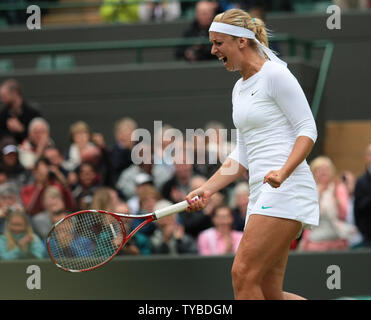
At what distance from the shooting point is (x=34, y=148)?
347 inches

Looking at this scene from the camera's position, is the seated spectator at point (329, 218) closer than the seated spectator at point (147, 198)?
Yes

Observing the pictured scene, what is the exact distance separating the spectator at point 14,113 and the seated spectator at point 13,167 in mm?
334

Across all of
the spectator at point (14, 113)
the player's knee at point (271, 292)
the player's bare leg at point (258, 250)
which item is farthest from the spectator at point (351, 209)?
the spectator at point (14, 113)

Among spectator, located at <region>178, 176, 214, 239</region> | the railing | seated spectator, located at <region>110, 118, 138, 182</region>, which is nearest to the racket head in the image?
spectator, located at <region>178, 176, 214, 239</region>

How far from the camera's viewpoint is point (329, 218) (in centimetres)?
750

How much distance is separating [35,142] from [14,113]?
488 mm

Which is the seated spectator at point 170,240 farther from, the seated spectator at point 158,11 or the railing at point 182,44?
the seated spectator at point 158,11

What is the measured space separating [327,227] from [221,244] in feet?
2.99

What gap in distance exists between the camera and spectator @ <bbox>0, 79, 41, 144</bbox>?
9023mm

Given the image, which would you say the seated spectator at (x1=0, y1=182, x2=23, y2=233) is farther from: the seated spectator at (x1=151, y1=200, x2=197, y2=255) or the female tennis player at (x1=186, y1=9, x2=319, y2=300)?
the female tennis player at (x1=186, y1=9, x2=319, y2=300)

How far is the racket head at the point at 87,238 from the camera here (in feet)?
16.3

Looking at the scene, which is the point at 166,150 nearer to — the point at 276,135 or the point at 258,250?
the point at 276,135

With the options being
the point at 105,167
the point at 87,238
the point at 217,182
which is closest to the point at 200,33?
the point at 105,167

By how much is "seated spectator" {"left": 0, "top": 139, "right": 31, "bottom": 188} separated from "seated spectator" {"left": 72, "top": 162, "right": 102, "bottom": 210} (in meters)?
0.49
